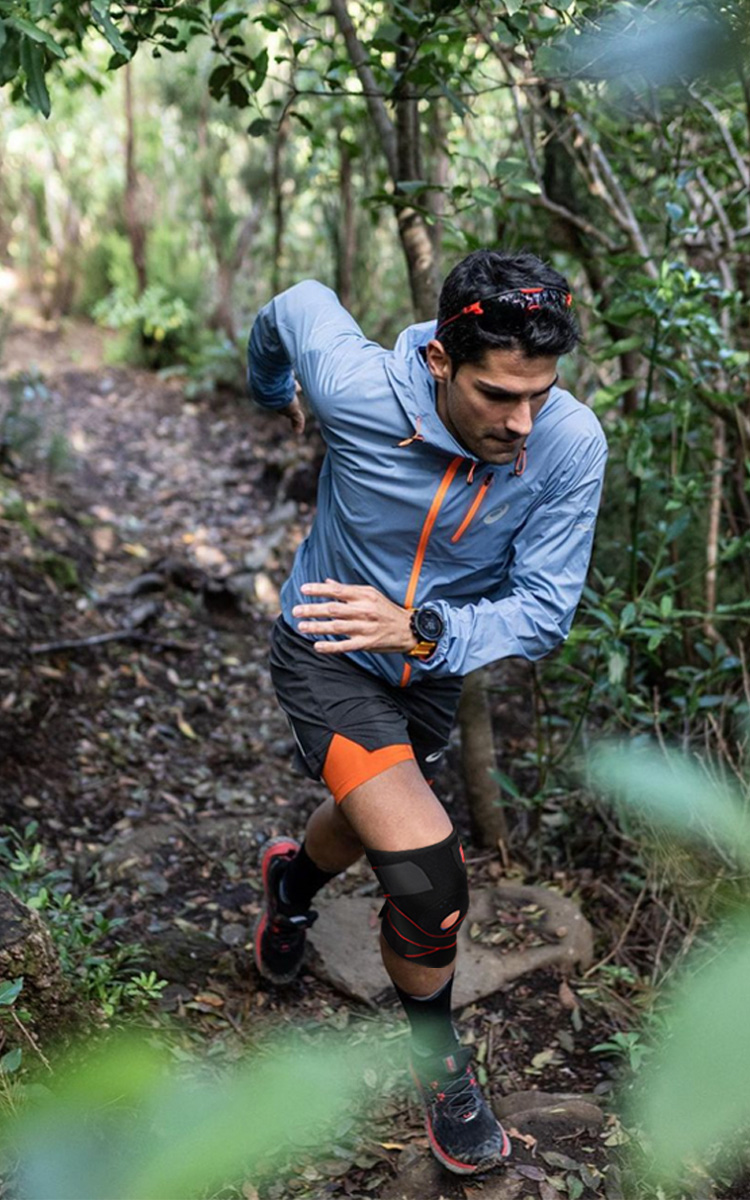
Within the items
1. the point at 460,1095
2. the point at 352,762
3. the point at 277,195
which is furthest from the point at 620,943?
the point at 277,195

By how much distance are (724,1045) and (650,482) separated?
2709mm

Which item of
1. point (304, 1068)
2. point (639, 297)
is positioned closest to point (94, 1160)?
point (304, 1068)

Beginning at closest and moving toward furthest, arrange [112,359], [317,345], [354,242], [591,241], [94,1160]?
[94,1160], [317,345], [591,241], [354,242], [112,359]

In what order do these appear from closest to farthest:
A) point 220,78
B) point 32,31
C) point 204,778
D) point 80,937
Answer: point 32,31
point 80,937
point 220,78
point 204,778

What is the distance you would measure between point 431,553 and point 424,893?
69cm

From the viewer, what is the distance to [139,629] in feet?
15.1

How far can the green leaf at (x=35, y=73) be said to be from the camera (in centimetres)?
206

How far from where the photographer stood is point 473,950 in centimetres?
297

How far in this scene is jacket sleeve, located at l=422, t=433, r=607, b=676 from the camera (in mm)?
2100

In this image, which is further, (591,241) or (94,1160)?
(591,241)

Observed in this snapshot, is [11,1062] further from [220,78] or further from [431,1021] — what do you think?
[220,78]

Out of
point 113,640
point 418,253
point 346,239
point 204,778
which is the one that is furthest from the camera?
point 346,239

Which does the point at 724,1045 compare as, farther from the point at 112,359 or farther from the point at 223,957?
the point at 112,359

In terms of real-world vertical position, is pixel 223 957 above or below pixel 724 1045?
below
